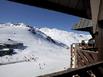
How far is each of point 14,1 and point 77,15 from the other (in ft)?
5.80

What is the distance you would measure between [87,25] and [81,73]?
10.4 meters

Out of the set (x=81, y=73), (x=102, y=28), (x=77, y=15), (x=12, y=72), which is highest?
(x=77, y=15)

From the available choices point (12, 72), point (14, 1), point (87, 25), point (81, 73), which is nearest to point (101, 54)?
point (81, 73)

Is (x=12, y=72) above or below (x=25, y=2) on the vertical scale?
below

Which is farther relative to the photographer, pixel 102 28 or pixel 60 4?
pixel 60 4

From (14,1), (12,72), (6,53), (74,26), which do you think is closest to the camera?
(14,1)

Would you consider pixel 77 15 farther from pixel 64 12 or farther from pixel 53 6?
pixel 53 6

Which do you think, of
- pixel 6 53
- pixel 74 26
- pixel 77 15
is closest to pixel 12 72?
pixel 6 53

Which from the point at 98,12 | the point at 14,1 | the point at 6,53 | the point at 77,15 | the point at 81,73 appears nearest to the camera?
the point at 81,73

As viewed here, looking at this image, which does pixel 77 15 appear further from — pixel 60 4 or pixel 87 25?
pixel 87 25

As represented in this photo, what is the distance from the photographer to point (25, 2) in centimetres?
374

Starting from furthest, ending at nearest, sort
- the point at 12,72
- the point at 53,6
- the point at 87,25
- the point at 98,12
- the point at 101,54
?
the point at 12,72, the point at 87,25, the point at 53,6, the point at 98,12, the point at 101,54

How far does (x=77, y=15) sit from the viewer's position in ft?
15.4

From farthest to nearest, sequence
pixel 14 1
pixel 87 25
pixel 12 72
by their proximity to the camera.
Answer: pixel 12 72
pixel 87 25
pixel 14 1
